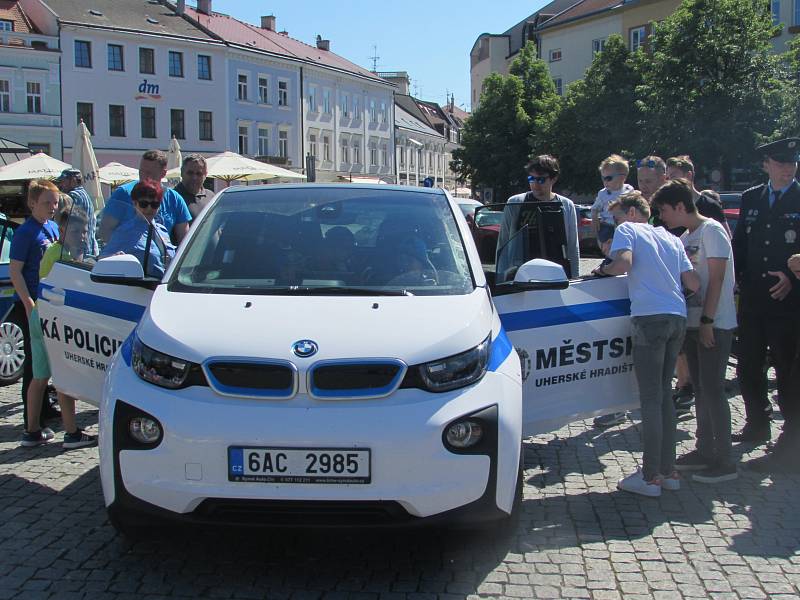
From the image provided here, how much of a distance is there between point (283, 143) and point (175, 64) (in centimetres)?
1060

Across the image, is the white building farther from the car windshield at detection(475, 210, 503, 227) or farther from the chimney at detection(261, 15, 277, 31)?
the car windshield at detection(475, 210, 503, 227)

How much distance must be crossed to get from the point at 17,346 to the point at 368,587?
5338 millimetres

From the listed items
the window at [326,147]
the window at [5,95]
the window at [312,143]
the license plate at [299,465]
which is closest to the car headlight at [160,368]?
the license plate at [299,465]

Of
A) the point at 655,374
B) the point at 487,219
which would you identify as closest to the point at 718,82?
the point at 487,219

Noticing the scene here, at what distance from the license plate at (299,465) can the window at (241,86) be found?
59.1 meters

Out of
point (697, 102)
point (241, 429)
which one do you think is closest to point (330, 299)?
point (241, 429)

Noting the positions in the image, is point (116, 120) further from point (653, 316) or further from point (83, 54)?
point (653, 316)

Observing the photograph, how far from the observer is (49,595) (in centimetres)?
379

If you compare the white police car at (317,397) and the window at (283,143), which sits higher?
the window at (283,143)

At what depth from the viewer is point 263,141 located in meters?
63.0

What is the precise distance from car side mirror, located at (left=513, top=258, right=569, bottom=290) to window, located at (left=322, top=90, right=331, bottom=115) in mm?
65939

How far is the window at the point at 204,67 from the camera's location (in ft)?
190

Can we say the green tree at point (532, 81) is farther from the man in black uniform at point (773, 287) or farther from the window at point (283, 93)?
the man in black uniform at point (773, 287)

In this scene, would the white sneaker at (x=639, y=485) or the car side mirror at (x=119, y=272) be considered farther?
the white sneaker at (x=639, y=485)
